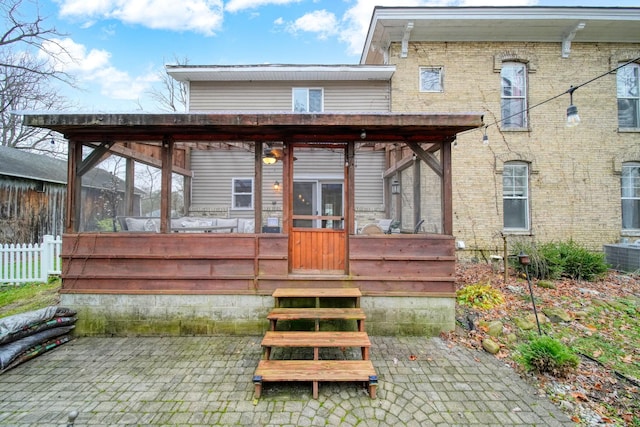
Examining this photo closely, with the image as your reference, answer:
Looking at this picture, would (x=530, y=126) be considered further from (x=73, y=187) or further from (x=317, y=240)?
(x=73, y=187)

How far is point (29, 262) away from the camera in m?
5.94

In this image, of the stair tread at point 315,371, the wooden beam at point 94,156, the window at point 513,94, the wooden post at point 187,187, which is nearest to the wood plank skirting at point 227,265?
the wooden beam at point 94,156

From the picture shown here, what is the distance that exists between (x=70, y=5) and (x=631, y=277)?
20.2 metres

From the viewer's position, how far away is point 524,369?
2965mm

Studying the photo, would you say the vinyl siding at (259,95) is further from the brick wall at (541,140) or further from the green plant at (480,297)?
the green plant at (480,297)

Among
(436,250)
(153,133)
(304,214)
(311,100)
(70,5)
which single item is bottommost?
(436,250)

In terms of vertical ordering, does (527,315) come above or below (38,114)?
below

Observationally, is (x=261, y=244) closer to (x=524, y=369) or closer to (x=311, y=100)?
(x=524, y=369)

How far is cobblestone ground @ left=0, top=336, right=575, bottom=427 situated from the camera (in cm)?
227

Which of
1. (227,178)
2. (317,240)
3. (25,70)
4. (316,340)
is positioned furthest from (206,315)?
(25,70)

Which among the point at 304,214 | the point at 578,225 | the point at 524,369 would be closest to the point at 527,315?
the point at 524,369

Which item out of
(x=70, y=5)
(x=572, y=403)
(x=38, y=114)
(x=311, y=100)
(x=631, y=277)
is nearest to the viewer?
(x=572, y=403)

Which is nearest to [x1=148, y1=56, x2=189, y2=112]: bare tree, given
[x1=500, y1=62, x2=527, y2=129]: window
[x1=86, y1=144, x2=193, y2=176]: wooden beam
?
[x1=86, y1=144, x2=193, y2=176]: wooden beam

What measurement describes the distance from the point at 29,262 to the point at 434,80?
37.2 ft
